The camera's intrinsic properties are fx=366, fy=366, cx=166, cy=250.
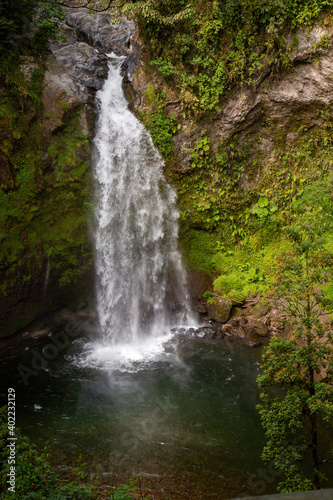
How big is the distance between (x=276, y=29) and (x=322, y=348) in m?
9.38

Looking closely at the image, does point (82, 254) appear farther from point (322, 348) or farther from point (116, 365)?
point (322, 348)

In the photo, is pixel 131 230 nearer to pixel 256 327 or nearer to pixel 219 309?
pixel 219 309

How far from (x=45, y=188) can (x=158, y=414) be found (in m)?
7.17

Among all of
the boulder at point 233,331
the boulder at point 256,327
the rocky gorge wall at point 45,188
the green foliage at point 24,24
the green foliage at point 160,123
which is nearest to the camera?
the green foliage at point 24,24

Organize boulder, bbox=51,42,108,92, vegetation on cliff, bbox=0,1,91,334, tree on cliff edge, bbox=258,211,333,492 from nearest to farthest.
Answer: tree on cliff edge, bbox=258,211,333,492
vegetation on cliff, bbox=0,1,91,334
boulder, bbox=51,42,108,92

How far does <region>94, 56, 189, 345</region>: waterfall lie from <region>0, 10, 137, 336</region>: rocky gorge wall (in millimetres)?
421

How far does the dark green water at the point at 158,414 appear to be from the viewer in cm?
650

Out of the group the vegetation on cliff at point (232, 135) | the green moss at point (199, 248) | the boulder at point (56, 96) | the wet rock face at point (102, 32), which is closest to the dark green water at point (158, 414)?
the green moss at point (199, 248)

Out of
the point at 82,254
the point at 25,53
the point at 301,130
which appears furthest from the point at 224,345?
the point at 25,53

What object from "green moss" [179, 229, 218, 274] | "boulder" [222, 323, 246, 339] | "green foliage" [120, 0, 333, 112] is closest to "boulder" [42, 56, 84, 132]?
"green foliage" [120, 0, 333, 112]

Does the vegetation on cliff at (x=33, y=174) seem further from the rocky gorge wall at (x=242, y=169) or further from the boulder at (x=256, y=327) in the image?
the boulder at (x=256, y=327)

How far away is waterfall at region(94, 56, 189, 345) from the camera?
12.2m

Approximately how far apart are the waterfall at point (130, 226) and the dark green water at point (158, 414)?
5.50 feet

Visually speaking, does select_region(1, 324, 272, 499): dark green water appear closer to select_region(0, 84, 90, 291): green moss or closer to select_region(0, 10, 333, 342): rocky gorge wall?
select_region(0, 10, 333, 342): rocky gorge wall
